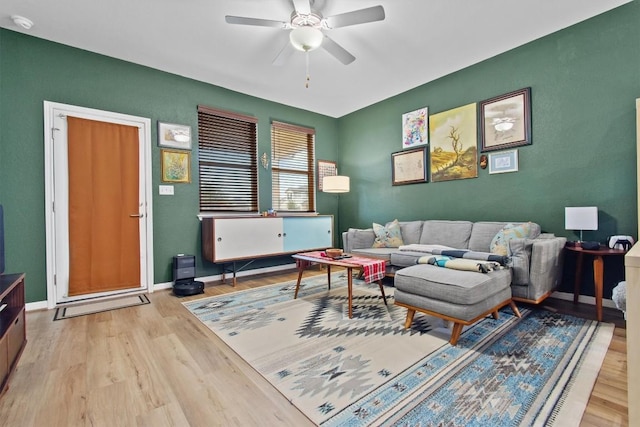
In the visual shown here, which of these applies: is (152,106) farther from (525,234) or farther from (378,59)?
(525,234)

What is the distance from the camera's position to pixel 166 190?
3.61m

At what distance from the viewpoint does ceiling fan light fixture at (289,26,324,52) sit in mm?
2418

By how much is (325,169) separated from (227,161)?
1885mm

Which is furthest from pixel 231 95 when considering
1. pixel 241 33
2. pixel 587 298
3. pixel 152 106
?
pixel 587 298

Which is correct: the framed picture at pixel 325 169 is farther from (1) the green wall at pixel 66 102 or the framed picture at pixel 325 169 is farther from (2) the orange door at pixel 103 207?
(2) the orange door at pixel 103 207

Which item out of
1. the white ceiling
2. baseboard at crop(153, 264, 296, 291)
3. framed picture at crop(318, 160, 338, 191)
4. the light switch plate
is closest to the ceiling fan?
the white ceiling

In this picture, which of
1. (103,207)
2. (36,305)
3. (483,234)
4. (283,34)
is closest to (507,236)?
(483,234)

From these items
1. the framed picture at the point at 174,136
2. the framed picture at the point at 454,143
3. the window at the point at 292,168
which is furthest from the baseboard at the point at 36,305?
the framed picture at the point at 454,143

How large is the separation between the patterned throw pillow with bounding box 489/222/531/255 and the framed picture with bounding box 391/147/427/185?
1429 millimetres

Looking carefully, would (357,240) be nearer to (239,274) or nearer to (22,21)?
(239,274)

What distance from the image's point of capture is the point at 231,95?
4.19 metres

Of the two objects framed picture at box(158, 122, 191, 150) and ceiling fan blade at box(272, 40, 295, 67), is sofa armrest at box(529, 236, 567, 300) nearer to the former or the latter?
ceiling fan blade at box(272, 40, 295, 67)

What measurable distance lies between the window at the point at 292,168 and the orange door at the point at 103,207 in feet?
6.48

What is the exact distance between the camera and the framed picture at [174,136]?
358cm
